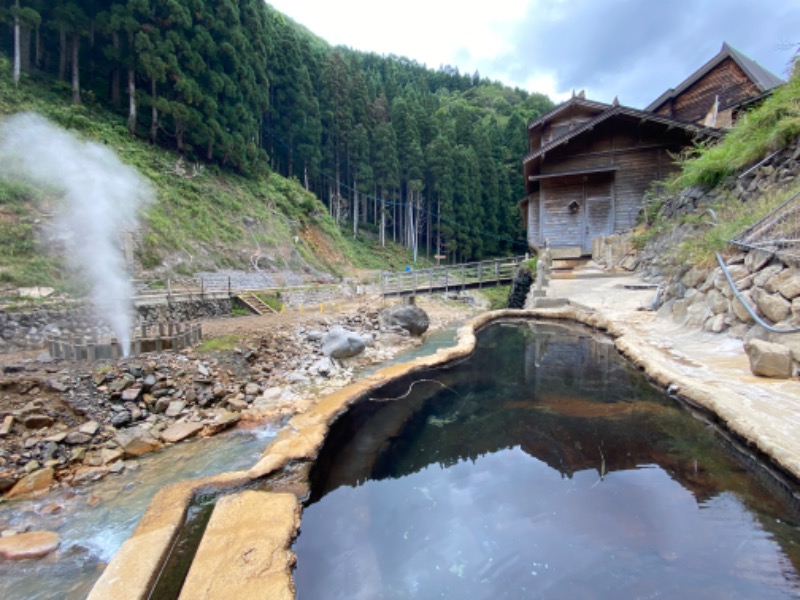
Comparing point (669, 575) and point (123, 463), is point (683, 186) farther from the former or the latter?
point (123, 463)

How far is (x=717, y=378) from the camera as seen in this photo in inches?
165

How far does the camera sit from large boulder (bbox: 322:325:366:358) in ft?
27.3

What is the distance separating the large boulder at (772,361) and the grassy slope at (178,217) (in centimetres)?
1438

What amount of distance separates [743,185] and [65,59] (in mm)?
29109

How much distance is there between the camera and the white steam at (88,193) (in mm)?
10727

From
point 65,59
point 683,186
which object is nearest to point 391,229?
point 65,59

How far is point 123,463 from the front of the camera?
428 cm

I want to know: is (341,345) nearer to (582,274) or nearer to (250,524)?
(250,524)

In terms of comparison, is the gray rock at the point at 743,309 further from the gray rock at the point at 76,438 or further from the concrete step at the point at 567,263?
the concrete step at the point at 567,263

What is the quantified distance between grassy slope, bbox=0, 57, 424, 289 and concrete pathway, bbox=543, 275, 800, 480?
13.7 meters

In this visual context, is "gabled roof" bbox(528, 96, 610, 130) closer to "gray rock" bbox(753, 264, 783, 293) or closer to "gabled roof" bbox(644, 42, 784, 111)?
"gabled roof" bbox(644, 42, 784, 111)

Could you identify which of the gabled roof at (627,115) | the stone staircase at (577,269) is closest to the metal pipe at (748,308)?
the stone staircase at (577,269)

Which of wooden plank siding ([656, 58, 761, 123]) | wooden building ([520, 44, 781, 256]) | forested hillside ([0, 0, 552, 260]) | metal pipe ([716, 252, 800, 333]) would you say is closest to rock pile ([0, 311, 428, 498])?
metal pipe ([716, 252, 800, 333])

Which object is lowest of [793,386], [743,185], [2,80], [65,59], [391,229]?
[793,386]
